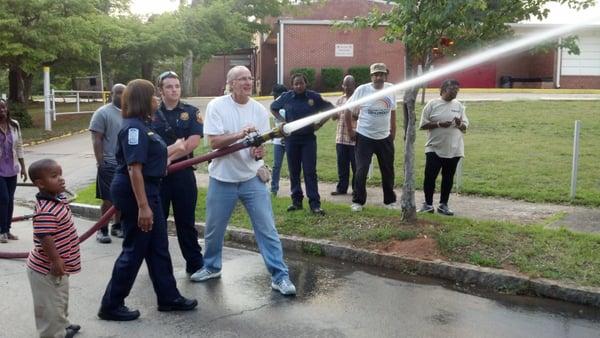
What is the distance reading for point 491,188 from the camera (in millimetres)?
10016

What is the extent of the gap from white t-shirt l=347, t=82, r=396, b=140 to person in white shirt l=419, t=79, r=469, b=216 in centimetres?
46

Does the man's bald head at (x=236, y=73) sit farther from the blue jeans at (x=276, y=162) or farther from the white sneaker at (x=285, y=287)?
the blue jeans at (x=276, y=162)

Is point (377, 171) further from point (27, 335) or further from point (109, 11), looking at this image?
point (109, 11)

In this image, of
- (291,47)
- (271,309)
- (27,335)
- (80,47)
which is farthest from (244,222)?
(291,47)

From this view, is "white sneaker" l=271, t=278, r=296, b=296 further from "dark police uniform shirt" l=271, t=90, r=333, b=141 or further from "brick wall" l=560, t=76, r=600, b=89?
"brick wall" l=560, t=76, r=600, b=89

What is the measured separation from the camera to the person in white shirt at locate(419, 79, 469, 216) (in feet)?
27.1

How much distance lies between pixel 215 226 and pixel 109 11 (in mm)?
27663

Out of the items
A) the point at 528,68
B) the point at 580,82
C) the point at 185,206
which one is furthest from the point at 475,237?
the point at 528,68

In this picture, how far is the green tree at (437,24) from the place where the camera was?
6617 mm

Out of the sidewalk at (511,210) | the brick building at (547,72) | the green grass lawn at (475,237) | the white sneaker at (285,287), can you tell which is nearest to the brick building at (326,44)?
the brick building at (547,72)

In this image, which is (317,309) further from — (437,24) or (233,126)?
(437,24)

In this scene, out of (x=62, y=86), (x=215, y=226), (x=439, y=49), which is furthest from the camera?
(x=62, y=86)

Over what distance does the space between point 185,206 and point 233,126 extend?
2.92ft

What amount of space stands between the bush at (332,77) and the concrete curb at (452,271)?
2752 centimetres
